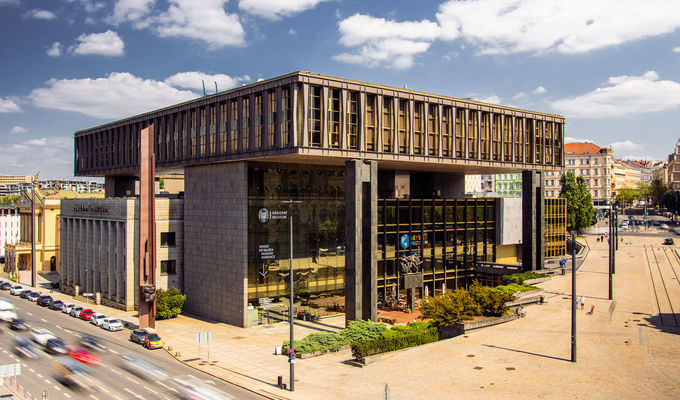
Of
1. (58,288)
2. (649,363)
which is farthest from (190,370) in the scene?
(58,288)

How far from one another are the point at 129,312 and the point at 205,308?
1118 centimetres

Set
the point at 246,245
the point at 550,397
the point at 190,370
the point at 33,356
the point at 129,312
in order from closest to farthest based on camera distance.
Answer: the point at 550,397 → the point at 190,370 → the point at 33,356 → the point at 246,245 → the point at 129,312

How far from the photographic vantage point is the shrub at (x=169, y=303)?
57.3 metres

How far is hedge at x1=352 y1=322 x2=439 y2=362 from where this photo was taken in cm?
3803

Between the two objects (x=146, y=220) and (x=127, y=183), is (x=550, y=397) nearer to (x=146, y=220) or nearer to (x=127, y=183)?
(x=146, y=220)

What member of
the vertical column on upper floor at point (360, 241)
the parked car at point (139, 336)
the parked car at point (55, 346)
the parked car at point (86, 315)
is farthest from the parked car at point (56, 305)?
the vertical column on upper floor at point (360, 241)

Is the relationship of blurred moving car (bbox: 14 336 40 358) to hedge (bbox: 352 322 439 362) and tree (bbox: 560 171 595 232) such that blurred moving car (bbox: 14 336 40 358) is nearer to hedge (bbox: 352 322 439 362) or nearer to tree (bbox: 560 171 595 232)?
hedge (bbox: 352 322 439 362)

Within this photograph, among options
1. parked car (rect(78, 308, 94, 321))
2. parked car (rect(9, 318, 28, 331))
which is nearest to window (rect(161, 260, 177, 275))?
parked car (rect(78, 308, 94, 321))

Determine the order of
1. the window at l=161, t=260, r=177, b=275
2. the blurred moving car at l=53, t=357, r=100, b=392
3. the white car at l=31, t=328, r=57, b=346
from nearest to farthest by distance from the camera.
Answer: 1. the blurred moving car at l=53, t=357, r=100, b=392
2. the white car at l=31, t=328, r=57, b=346
3. the window at l=161, t=260, r=177, b=275

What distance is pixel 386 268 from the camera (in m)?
63.4

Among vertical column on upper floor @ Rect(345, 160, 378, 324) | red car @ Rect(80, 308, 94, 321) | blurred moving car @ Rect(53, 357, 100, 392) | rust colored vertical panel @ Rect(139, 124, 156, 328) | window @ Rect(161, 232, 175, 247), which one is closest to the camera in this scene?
blurred moving car @ Rect(53, 357, 100, 392)

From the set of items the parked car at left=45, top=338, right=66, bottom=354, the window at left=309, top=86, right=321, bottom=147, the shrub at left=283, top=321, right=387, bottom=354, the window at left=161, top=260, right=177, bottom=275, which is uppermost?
the window at left=309, top=86, right=321, bottom=147

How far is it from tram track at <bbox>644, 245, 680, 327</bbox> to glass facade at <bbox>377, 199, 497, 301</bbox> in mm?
21343

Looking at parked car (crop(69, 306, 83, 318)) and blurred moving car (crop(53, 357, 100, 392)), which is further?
parked car (crop(69, 306, 83, 318))
